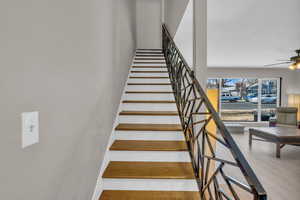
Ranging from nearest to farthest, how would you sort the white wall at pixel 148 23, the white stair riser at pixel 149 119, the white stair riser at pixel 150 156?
1. the white stair riser at pixel 150 156
2. the white stair riser at pixel 149 119
3. the white wall at pixel 148 23

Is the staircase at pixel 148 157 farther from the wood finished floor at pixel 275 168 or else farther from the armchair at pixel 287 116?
the armchair at pixel 287 116

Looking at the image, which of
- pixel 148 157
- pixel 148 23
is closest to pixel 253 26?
pixel 148 157

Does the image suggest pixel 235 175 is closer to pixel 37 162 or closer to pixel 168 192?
pixel 168 192

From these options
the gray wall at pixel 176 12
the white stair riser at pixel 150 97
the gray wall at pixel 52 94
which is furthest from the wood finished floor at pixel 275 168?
the gray wall at pixel 176 12

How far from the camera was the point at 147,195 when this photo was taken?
1625 millimetres

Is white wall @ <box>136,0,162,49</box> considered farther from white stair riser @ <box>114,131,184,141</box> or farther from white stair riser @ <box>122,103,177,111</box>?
white stair riser @ <box>114,131,184,141</box>

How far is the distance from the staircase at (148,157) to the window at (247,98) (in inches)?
262

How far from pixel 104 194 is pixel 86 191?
0.31 meters

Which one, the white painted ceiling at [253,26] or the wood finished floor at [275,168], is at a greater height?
the white painted ceiling at [253,26]

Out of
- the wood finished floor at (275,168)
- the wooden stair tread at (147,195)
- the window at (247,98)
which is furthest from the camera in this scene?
the window at (247,98)

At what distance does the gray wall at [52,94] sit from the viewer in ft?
2.12

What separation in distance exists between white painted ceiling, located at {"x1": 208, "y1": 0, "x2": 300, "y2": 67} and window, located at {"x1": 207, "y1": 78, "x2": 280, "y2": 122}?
3177mm

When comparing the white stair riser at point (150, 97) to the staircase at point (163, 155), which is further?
the white stair riser at point (150, 97)

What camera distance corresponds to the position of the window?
8672mm
